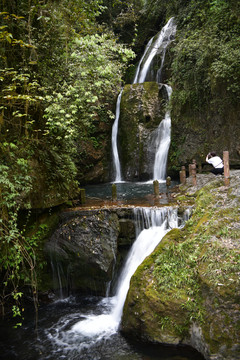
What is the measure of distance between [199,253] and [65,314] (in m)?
3.92

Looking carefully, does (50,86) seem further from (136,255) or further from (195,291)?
(195,291)

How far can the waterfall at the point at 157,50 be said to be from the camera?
19719 millimetres

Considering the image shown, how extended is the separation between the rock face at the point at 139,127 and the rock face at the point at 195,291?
10798 mm

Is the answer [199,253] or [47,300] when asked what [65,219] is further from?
[199,253]

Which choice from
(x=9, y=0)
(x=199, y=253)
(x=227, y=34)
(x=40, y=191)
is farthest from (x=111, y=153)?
(x=199, y=253)

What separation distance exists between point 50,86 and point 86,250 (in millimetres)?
4630

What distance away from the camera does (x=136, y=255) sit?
313 inches

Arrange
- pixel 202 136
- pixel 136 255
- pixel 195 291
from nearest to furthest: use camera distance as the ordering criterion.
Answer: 1. pixel 195 291
2. pixel 136 255
3. pixel 202 136

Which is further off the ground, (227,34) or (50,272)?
(227,34)

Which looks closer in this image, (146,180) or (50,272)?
(50,272)

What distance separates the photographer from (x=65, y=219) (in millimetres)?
8484

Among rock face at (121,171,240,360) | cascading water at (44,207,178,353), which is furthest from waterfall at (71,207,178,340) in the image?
rock face at (121,171,240,360)

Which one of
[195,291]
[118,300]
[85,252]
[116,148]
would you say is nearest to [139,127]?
[116,148]

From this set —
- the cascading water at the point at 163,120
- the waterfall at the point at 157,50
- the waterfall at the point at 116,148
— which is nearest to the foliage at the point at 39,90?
the cascading water at the point at 163,120
